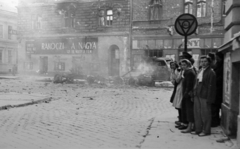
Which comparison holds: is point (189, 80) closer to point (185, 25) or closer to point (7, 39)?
point (185, 25)

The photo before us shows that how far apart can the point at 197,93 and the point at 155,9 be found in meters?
19.8

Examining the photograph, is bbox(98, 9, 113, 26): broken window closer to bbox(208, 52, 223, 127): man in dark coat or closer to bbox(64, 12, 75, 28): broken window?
bbox(64, 12, 75, 28): broken window

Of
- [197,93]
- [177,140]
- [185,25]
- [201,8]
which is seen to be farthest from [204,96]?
[201,8]

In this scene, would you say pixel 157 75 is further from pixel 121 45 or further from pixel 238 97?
pixel 238 97

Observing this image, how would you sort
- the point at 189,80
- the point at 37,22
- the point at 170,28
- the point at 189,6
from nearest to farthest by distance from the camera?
the point at 189,80
the point at 189,6
the point at 170,28
the point at 37,22

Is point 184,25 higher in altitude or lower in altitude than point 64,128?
higher

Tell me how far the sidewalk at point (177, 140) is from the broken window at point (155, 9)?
19002 millimetres

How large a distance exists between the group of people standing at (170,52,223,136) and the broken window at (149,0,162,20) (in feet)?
60.4

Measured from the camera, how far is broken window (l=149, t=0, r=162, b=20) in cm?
2405

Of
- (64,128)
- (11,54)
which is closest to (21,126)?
(64,128)

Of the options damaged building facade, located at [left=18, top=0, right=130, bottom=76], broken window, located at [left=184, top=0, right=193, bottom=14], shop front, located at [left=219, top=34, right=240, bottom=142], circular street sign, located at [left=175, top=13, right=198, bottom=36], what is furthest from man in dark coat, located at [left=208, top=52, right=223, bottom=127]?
damaged building facade, located at [left=18, top=0, right=130, bottom=76]

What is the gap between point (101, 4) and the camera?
87.4 ft

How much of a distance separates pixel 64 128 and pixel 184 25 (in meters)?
4.00

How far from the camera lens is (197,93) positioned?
5.53 metres
